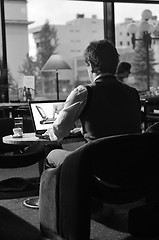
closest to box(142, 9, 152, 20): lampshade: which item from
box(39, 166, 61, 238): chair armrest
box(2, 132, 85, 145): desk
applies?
box(2, 132, 85, 145): desk

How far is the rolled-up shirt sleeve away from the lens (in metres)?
2.83

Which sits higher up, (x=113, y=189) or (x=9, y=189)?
(x=113, y=189)

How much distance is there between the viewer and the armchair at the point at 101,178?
2.35m

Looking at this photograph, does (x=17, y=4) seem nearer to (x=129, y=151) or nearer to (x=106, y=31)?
(x=106, y=31)

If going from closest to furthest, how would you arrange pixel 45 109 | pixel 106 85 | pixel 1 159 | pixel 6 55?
1. pixel 106 85
2. pixel 45 109
3. pixel 1 159
4. pixel 6 55

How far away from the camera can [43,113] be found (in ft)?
12.2

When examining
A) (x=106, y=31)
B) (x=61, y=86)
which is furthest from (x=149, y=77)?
(x=61, y=86)

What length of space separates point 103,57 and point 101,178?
0.92 meters

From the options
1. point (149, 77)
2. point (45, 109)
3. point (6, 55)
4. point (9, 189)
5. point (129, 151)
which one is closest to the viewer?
point (129, 151)

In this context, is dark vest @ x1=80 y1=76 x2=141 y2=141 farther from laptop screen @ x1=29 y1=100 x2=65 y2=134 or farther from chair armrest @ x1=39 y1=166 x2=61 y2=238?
laptop screen @ x1=29 y1=100 x2=65 y2=134

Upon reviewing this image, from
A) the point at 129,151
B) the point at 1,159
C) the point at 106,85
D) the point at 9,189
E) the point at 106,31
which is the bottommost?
the point at 9,189

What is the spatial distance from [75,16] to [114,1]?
2.77 feet

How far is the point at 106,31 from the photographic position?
8805 mm

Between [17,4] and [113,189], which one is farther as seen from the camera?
[17,4]
